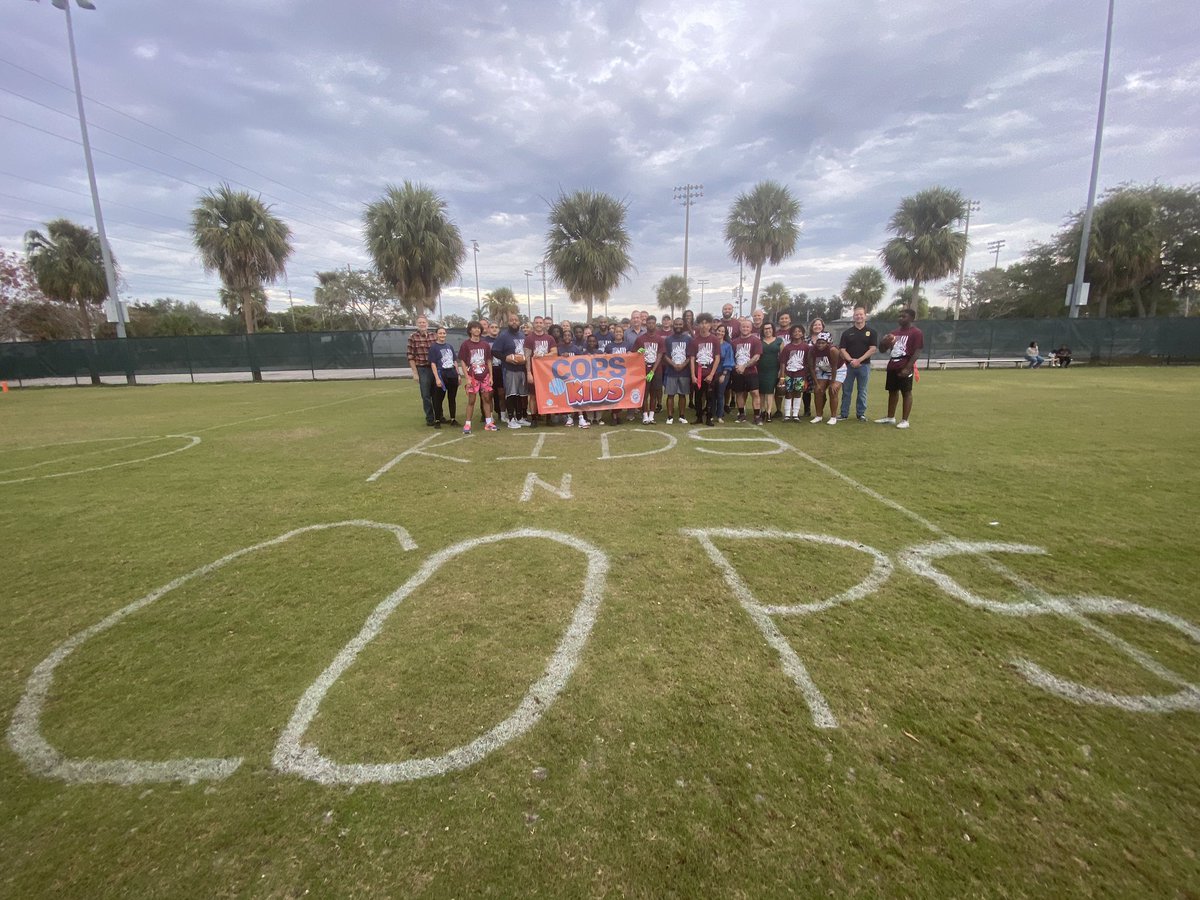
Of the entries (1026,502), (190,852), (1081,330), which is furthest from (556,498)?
(1081,330)

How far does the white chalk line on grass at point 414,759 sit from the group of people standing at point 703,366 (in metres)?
5.68

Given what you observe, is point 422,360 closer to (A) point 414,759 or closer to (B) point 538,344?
(B) point 538,344

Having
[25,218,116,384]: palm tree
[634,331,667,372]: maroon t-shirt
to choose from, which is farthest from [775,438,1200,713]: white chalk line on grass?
[25,218,116,384]: palm tree

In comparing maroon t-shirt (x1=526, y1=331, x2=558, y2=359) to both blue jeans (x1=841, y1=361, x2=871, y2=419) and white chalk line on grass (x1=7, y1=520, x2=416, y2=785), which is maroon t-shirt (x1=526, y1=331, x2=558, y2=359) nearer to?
blue jeans (x1=841, y1=361, x2=871, y2=419)

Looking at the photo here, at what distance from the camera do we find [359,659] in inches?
96.6

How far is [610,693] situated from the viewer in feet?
7.22

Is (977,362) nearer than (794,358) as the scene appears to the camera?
No

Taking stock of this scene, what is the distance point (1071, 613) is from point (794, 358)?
6.12 metres

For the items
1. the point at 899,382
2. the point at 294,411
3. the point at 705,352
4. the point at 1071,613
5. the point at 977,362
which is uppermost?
the point at 705,352

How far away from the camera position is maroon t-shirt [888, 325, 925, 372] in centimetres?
755

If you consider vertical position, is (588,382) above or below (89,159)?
below

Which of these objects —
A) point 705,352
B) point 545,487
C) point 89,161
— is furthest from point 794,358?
point 89,161

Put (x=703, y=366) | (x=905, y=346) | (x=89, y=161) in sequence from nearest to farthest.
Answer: (x=905, y=346) → (x=703, y=366) → (x=89, y=161)

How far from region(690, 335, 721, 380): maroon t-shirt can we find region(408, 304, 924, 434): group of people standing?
0.02m
